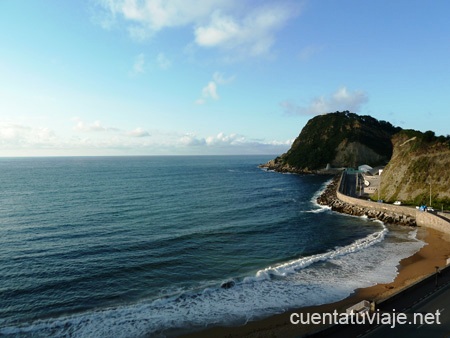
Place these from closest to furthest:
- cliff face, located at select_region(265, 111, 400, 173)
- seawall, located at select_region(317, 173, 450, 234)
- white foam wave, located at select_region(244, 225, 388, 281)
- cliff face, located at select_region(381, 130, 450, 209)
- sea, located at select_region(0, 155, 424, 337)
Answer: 1. sea, located at select_region(0, 155, 424, 337)
2. white foam wave, located at select_region(244, 225, 388, 281)
3. seawall, located at select_region(317, 173, 450, 234)
4. cliff face, located at select_region(381, 130, 450, 209)
5. cliff face, located at select_region(265, 111, 400, 173)

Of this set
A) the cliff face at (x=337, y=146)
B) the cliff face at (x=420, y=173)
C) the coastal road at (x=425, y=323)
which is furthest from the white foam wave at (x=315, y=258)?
the cliff face at (x=337, y=146)

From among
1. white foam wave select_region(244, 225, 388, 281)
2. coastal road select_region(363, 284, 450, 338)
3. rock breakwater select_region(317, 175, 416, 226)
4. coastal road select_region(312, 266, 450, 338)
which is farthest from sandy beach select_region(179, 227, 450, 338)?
rock breakwater select_region(317, 175, 416, 226)

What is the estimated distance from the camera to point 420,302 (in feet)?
68.6

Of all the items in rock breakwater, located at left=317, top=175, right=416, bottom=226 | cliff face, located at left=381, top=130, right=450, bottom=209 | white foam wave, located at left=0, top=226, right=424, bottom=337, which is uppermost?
cliff face, located at left=381, top=130, right=450, bottom=209

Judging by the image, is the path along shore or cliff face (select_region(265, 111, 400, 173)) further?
cliff face (select_region(265, 111, 400, 173))

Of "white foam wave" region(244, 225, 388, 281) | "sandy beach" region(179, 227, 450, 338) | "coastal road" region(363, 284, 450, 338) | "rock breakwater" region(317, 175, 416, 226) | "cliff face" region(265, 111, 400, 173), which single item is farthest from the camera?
"cliff face" region(265, 111, 400, 173)

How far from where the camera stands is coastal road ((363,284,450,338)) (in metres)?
17.3

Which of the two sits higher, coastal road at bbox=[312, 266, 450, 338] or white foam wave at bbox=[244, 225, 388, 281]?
coastal road at bbox=[312, 266, 450, 338]

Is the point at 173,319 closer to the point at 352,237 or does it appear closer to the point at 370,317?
the point at 370,317

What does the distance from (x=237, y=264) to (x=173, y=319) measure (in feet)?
38.6

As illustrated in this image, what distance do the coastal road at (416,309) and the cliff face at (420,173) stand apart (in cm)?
3415

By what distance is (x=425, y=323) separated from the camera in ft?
60.1

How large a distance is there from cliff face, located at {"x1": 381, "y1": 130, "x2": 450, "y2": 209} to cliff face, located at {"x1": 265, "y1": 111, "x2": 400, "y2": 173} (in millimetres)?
84824

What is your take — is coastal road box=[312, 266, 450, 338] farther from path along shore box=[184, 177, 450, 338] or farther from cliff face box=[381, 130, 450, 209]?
cliff face box=[381, 130, 450, 209]
